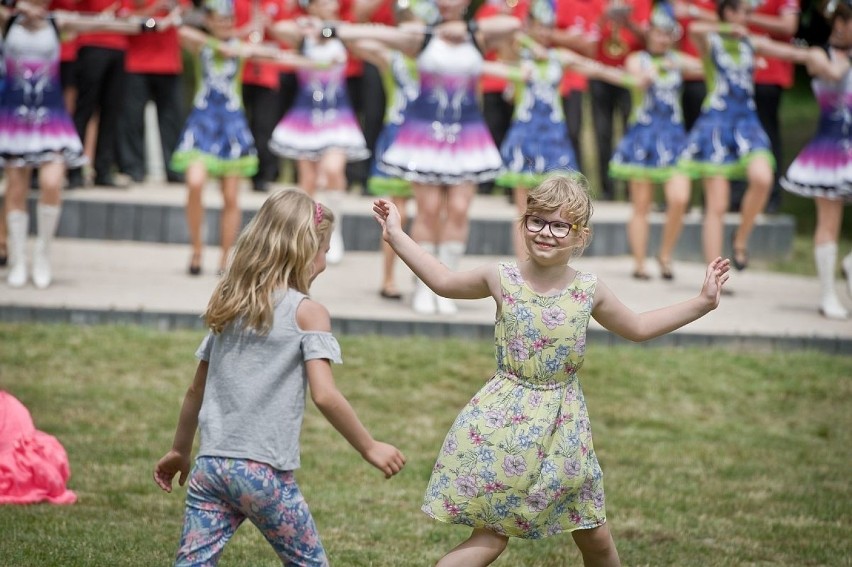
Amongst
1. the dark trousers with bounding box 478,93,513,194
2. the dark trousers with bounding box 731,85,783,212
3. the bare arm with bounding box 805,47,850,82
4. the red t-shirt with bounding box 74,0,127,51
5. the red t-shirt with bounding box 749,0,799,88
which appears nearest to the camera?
the bare arm with bounding box 805,47,850,82

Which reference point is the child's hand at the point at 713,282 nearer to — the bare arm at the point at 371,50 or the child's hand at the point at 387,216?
the child's hand at the point at 387,216

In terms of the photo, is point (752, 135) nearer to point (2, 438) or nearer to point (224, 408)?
point (2, 438)

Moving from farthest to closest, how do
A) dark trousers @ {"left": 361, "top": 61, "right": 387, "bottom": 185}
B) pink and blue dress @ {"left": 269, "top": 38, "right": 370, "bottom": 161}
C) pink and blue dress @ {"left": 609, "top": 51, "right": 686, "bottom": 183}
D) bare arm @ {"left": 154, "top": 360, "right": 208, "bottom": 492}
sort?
dark trousers @ {"left": 361, "top": 61, "right": 387, "bottom": 185}
pink and blue dress @ {"left": 269, "top": 38, "right": 370, "bottom": 161}
pink and blue dress @ {"left": 609, "top": 51, "right": 686, "bottom": 183}
bare arm @ {"left": 154, "top": 360, "right": 208, "bottom": 492}

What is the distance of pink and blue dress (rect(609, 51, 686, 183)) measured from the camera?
10.4 m

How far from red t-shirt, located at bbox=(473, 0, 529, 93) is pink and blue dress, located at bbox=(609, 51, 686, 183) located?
1075 millimetres

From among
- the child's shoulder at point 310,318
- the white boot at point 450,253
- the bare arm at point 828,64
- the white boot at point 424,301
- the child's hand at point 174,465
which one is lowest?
the white boot at point 424,301

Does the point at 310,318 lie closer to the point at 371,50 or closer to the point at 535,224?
the point at 535,224

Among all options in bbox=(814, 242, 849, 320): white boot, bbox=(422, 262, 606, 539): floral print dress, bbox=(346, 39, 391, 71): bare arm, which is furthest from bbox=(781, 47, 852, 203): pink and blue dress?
bbox=(422, 262, 606, 539): floral print dress

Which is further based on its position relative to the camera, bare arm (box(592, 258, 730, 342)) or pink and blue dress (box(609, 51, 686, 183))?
pink and blue dress (box(609, 51, 686, 183))

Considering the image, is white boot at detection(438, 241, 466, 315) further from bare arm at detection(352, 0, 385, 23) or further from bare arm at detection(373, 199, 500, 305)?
bare arm at detection(373, 199, 500, 305)

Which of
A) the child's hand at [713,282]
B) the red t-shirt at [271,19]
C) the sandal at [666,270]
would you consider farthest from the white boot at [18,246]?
the child's hand at [713,282]

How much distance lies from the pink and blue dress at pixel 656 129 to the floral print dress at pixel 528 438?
21.1 feet

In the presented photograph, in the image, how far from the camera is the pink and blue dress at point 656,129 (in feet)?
34.2

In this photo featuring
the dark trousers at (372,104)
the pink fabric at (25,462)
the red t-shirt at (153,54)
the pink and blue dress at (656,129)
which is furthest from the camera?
the dark trousers at (372,104)
